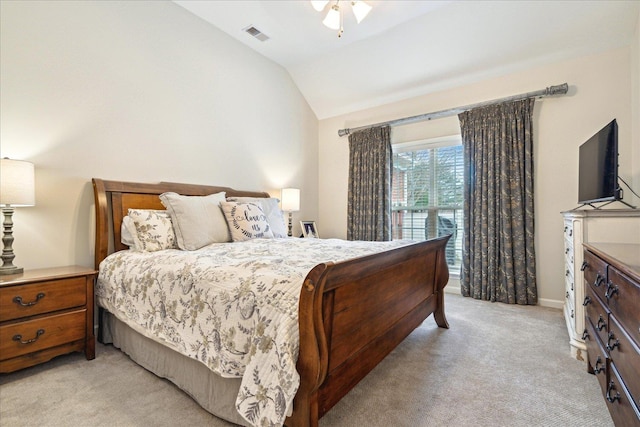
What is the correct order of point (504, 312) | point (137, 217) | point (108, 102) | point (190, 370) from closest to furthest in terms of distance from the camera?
1. point (190, 370)
2. point (137, 217)
3. point (108, 102)
4. point (504, 312)

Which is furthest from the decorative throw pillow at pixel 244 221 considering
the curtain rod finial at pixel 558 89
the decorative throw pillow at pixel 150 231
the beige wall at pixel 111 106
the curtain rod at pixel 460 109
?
the curtain rod finial at pixel 558 89

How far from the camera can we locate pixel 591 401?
1567mm

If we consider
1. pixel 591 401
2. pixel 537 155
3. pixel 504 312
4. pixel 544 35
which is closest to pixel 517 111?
pixel 537 155

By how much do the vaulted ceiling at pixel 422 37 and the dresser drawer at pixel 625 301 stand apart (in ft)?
9.46

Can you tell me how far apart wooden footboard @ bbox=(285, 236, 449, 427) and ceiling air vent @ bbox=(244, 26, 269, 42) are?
10.3 ft

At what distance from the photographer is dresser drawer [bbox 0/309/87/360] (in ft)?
5.71

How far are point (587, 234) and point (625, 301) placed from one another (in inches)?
45.4

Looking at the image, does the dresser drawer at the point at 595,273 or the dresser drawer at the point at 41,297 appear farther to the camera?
the dresser drawer at the point at 41,297

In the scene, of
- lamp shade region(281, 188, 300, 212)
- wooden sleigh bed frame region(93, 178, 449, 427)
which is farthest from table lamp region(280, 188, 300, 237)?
wooden sleigh bed frame region(93, 178, 449, 427)

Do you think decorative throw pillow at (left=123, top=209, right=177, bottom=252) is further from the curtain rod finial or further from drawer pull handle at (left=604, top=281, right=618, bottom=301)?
the curtain rod finial

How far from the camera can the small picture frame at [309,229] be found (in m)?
4.50

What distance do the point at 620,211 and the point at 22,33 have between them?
4.27m

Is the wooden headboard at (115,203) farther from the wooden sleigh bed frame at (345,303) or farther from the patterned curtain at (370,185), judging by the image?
the patterned curtain at (370,185)

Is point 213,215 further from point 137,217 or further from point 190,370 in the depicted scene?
point 190,370
